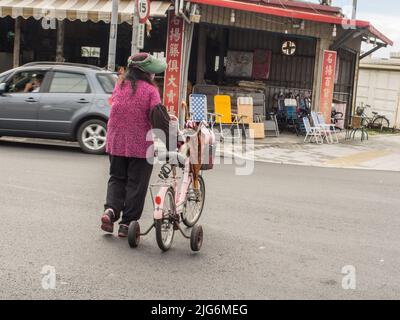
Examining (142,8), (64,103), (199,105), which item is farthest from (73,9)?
(64,103)

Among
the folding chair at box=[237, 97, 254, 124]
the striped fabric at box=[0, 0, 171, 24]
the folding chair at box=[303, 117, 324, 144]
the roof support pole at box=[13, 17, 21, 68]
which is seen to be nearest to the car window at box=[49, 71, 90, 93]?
the striped fabric at box=[0, 0, 171, 24]

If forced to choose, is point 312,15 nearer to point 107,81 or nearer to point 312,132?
point 312,132

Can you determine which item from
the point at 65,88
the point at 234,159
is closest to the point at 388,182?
the point at 234,159

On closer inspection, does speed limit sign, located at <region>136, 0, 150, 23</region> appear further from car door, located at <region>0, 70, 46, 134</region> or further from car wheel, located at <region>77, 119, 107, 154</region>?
car wheel, located at <region>77, 119, 107, 154</region>

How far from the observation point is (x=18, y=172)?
370 inches

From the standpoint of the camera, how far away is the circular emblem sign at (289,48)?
2106 centimetres

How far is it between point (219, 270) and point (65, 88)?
25.8 feet

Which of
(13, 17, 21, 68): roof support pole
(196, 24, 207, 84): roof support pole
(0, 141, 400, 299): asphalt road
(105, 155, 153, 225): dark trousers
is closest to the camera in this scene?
(0, 141, 400, 299): asphalt road

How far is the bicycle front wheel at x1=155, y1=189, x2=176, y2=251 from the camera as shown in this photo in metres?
5.50

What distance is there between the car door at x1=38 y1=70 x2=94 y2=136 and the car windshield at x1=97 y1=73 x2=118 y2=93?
9.9 inches

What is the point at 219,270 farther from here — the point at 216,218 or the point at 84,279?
the point at 216,218

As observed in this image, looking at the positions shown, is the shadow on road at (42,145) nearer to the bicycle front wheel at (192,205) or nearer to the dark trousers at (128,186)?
the bicycle front wheel at (192,205)

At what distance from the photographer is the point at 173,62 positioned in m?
16.9

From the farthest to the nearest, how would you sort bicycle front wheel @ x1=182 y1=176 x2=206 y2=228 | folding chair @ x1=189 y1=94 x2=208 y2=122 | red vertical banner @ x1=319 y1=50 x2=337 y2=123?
1. red vertical banner @ x1=319 y1=50 x2=337 y2=123
2. folding chair @ x1=189 y1=94 x2=208 y2=122
3. bicycle front wheel @ x1=182 y1=176 x2=206 y2=228
